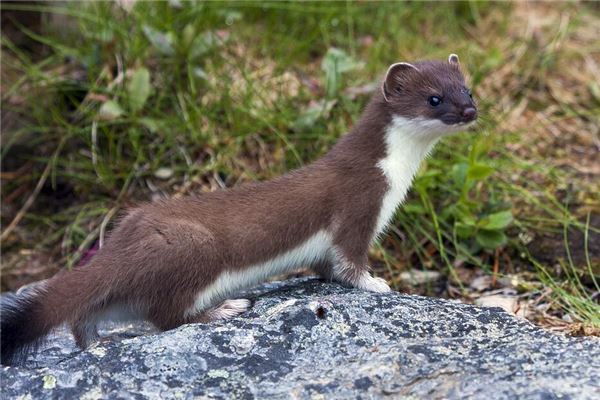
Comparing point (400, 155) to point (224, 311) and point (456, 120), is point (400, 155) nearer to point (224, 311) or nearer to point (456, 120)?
point (456, 120)

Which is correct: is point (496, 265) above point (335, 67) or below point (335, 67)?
below

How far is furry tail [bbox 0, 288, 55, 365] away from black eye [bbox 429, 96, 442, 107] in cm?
183

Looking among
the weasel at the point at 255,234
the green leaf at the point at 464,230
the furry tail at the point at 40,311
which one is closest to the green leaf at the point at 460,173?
the green leaf at the point at 464,230

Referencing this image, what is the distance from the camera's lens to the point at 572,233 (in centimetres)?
477

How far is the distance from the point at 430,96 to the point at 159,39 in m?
2.22

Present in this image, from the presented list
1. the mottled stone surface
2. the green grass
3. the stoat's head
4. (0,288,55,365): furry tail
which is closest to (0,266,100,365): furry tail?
(0,288,55,365): furry tail

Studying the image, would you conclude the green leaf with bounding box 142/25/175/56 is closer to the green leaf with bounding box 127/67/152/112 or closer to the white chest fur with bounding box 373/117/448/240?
the green leaf with bounding box 127/67/152/112

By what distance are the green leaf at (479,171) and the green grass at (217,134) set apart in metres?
0.01

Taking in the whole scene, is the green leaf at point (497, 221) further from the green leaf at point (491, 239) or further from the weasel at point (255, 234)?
the weasel at point (255, 234)

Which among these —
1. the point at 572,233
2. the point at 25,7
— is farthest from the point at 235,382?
the point at 25,7

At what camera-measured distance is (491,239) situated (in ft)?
15.5

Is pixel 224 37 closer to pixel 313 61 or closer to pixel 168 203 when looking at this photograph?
pixel 313 61

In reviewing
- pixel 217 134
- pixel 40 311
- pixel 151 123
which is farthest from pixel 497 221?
pixel 40 311

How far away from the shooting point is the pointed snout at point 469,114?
3664mm
